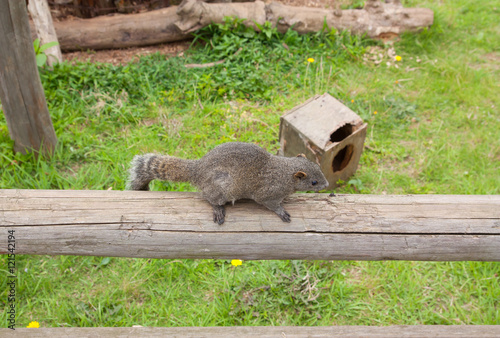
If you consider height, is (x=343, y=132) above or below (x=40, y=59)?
below

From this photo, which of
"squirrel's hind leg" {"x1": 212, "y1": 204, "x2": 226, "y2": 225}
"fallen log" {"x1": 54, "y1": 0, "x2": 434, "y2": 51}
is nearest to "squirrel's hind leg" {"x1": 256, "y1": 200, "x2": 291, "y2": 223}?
"squirrel's hind leg" {"x1": 212, "y1": 204, "x2": 226, "y2": 225}

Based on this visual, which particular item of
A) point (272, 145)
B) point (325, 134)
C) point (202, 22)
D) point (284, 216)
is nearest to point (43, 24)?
point (202, 22)

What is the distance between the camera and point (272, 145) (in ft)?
15.7

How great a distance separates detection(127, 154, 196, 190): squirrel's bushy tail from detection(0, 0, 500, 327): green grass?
3.37ft

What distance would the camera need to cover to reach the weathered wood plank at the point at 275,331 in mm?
2365

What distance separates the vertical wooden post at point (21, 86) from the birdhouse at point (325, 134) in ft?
8.18

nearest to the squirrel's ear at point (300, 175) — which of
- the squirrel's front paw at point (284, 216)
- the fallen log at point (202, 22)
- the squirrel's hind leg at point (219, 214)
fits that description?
the squirrel's front paw at point (284, 216)

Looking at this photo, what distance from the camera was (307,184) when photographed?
119 inches

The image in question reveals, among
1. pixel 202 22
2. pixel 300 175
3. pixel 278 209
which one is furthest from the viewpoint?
pixel 202 22

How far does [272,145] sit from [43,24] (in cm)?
340

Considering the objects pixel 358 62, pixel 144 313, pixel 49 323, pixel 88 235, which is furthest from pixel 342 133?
pixel 49 323

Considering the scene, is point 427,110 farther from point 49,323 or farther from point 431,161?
point 49,323

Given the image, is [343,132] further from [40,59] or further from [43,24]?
[43,24]

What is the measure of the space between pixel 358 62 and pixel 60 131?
424 centimetres
